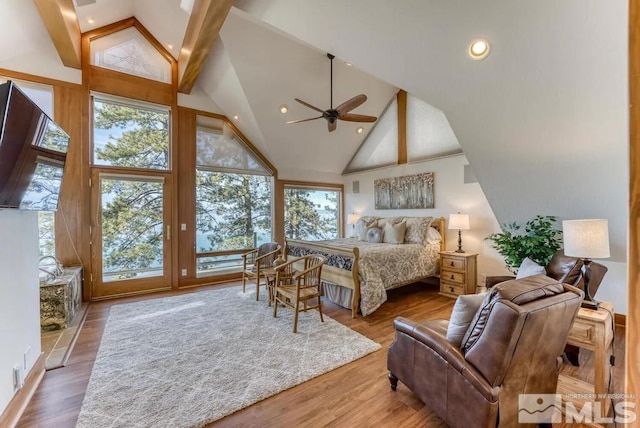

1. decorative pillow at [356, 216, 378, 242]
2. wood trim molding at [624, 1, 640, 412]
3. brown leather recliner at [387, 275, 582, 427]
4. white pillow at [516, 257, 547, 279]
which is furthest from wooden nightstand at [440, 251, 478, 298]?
wood trim molding at [624, 1, 640, 412]

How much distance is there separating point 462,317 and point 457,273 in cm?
301

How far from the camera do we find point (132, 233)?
15.1 feet

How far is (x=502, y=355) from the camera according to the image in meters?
1.35

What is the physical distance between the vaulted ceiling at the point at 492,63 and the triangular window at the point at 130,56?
0.32 metres

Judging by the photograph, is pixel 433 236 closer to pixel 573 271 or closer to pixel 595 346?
pixel 573 271

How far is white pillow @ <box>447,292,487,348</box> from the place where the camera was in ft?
5.40

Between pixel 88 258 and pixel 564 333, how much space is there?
580 cm

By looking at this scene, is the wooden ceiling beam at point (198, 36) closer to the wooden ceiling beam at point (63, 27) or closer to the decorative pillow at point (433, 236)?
the wooden ceiling beam at point (63, 27)

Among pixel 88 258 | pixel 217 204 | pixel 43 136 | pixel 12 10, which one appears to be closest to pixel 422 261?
pixel 217 204

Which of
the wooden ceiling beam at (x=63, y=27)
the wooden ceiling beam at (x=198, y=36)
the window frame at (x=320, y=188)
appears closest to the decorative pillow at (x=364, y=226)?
the window frame at (x=320, y=188)

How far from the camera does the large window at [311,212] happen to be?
21.2 ft

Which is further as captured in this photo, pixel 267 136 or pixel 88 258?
pixel 267 136

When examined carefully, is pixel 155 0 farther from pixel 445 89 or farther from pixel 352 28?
pixel 445 89

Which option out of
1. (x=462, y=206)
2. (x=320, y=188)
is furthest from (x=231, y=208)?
(x=462, y=206)
